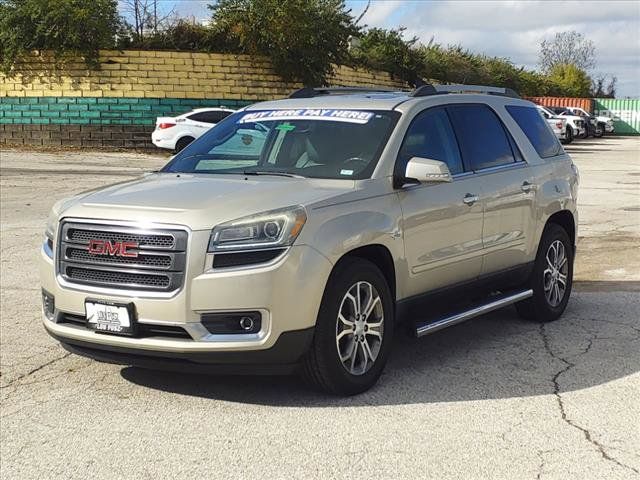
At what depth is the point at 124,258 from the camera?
490 centimetres

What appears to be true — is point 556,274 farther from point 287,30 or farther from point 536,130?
point 287,30

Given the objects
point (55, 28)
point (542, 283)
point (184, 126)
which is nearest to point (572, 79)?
point (184, 126)

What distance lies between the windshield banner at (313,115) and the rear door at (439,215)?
0.36 metres

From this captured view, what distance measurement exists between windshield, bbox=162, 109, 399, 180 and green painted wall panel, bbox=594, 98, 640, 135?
194 ft

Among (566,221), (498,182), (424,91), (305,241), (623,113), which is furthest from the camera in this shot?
(623,113)

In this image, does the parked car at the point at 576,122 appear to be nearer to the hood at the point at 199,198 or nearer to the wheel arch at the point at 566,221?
the wheel arch at the point at 566,221

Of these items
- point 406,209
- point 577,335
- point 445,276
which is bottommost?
point 577,335

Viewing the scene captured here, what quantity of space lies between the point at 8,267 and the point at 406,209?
18.0 feet

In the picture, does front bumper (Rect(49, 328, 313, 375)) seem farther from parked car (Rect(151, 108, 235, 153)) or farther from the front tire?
parked car (Rect(151, 108, 235, 153))

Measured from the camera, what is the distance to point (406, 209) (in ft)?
18.4

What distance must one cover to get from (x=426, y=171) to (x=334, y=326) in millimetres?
1203

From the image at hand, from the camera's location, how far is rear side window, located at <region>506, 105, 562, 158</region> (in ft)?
24.1

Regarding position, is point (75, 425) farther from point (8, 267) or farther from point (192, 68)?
point (192, 68)

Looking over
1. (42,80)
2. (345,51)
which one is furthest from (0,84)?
(345,51)
